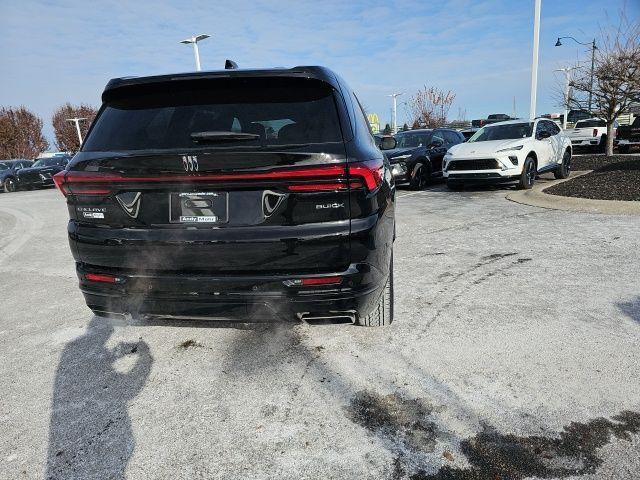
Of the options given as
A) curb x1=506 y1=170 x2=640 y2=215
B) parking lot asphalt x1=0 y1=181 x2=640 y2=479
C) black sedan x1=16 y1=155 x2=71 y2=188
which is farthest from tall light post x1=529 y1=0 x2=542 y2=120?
black sedan x1=16 y1=155 x2=71 y2=188

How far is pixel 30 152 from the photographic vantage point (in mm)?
53688

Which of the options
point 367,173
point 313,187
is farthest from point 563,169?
point 313,187

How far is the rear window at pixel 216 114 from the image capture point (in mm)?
2523

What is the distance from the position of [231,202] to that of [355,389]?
130 cm

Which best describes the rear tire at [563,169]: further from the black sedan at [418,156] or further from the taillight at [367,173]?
the taillight at [367,173]

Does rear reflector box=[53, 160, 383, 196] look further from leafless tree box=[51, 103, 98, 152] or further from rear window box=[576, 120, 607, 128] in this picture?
leafless tree box=[51, 103, 98, 152]

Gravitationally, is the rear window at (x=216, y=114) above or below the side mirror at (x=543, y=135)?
above

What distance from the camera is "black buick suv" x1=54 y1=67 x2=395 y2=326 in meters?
2.36

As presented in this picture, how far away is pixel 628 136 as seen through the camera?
1789 centimetres

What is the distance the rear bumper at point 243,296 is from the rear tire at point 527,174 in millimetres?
8869

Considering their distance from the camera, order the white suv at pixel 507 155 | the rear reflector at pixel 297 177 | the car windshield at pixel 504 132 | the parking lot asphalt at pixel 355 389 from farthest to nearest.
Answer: the car windshield at pixel 504 132 → the white suv at pixel 507 155 → the rear reflector at pixel 297 177 → the parking lot asphalt at pixel 355 389

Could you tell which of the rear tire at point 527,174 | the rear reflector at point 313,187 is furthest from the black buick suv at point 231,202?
the rear tire at point 527,174

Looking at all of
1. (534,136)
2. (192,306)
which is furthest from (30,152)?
(192,306)

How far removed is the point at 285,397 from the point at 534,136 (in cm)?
1023
